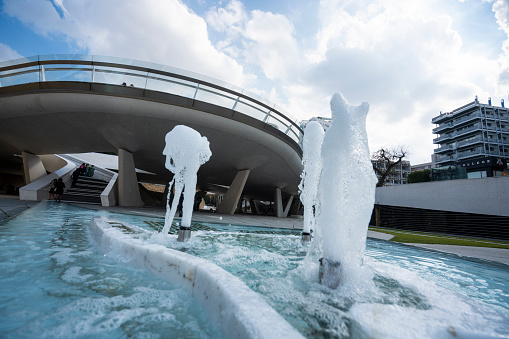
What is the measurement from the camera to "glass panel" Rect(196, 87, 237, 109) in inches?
479

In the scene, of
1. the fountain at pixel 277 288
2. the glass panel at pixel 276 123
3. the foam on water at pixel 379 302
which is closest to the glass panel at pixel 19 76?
the fountain at pixel 277 288

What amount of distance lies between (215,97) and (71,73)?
684 centimetres

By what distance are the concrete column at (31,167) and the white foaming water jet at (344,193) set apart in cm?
2554

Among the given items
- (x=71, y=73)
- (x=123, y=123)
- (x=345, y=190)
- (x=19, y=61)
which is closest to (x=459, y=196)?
(x=345, y=190)

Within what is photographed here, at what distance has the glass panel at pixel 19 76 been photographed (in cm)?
1168

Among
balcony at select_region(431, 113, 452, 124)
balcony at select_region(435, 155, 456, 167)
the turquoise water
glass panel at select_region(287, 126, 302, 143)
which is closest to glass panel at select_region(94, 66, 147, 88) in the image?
glass panel at select_region(287, 126, 302, 143)

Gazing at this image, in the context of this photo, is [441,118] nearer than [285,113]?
No

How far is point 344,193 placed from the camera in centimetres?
292

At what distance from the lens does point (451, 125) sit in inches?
2157

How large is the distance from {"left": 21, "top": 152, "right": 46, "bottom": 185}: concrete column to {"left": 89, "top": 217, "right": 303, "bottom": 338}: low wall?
78.6 ft

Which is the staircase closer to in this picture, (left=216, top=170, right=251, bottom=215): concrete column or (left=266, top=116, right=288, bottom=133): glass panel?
(left=216, top=170, right=251, bottom=215): concrete column

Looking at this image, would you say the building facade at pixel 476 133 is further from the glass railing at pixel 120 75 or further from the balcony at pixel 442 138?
the glass railing at pixel 120 75

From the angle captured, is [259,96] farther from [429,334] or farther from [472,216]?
[472,216]

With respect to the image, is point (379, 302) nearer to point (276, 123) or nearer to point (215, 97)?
point (215, 97)
